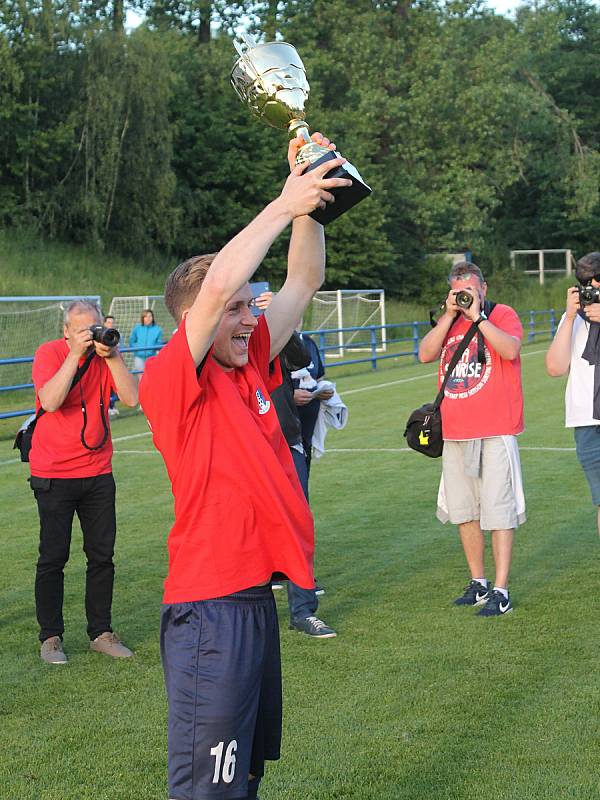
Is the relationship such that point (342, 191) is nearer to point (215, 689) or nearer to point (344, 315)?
point (215, 689)

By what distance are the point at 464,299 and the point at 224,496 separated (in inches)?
161

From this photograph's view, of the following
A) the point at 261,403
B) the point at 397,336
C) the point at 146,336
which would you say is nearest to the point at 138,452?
the point at 146,336

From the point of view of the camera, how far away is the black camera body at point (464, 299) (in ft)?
23.0

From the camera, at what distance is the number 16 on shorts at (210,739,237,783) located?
10.1ft

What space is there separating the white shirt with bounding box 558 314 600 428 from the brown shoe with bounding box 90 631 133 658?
2986 millimetres

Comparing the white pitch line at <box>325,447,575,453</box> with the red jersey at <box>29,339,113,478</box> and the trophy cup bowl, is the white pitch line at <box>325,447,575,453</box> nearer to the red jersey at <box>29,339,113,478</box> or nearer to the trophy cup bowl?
A: the red jersey at <box>29,339,113,478</box>

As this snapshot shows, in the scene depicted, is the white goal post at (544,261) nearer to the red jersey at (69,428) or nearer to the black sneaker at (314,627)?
the black sneaker at (314,627)

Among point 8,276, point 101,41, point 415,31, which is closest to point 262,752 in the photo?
point 8,276

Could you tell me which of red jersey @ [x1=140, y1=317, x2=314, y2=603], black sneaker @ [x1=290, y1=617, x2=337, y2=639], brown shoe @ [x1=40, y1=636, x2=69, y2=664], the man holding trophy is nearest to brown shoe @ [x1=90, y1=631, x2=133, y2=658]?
brown shoe @ [x1=40, y1=636, x2=69, y2=664]

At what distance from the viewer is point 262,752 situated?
131 inches

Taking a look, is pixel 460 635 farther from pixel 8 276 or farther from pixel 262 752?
pixel 8 276

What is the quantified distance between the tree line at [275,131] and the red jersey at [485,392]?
29.6 meters

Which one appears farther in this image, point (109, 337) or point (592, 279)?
point (592, 279)

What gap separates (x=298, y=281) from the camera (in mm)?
3572
